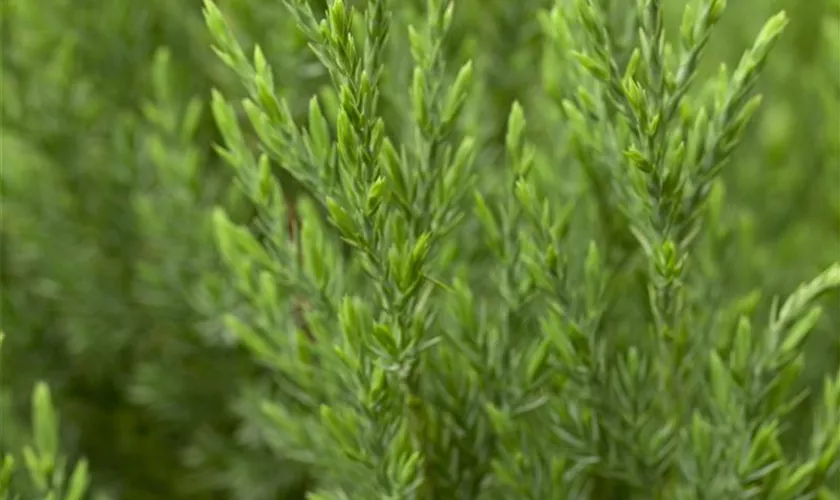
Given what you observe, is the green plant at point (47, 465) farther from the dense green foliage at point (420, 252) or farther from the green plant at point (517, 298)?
the green plant at point (517, 298)

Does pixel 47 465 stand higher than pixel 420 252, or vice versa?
pixel 420 252

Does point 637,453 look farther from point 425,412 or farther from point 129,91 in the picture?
point 129,91

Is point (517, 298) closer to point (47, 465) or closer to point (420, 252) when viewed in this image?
point (420, 252)

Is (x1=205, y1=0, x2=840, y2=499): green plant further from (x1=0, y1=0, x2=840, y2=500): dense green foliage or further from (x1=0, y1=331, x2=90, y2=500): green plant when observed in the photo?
(x1=0, y1=331, x2=90, y2=500): green plant

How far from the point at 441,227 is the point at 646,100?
13 centimetres

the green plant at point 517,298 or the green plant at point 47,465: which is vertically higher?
the green plant at point 517,298

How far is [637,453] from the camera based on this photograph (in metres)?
0.58

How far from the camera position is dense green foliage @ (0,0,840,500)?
1.70 feet

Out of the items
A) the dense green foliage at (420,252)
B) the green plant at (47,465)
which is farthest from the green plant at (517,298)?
the green plant at (47,465)

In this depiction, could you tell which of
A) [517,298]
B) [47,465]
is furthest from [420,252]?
[47,465]

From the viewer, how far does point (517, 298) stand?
58cm

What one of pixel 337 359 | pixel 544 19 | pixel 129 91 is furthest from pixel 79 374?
pixel 544 19

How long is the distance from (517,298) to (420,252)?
108 mm

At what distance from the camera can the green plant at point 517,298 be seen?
50cm
